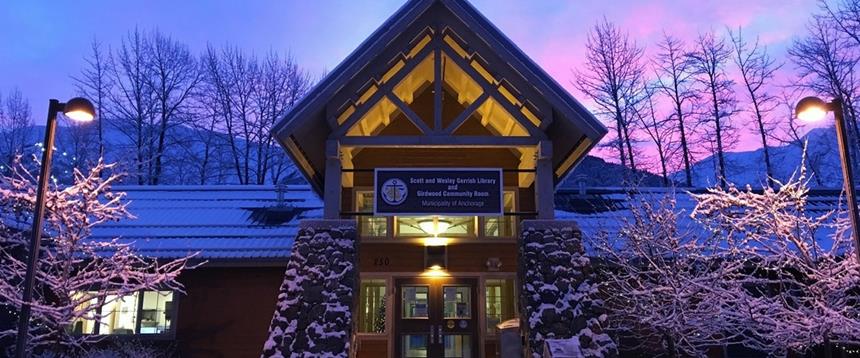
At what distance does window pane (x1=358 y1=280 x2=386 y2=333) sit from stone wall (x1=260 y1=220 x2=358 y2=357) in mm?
2346

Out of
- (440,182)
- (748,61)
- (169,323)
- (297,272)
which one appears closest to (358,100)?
(440,182)

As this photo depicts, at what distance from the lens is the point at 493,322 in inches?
466

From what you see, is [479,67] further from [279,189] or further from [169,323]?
[169,323]

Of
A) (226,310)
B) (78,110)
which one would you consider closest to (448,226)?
(226,310)

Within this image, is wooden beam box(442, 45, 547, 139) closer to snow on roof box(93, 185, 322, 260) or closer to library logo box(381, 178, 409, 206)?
library logo box(381, 178, 409, 206)

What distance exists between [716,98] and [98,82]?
83.6 feet

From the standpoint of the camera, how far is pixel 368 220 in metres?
12.5

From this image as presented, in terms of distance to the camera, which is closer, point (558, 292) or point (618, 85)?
point (558, 292)

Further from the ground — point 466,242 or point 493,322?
point 466,242

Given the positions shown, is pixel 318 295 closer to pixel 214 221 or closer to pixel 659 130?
pixel 214 221

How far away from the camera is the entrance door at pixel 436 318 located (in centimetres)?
1167

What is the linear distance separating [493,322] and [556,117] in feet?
13.8

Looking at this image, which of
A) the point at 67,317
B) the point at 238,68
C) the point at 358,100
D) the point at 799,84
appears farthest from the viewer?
the point at 238,68

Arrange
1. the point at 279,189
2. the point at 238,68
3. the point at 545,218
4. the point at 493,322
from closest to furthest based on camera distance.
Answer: the point at 545,218
the point at 493,322
the point at 279,189
the point at 238,68
